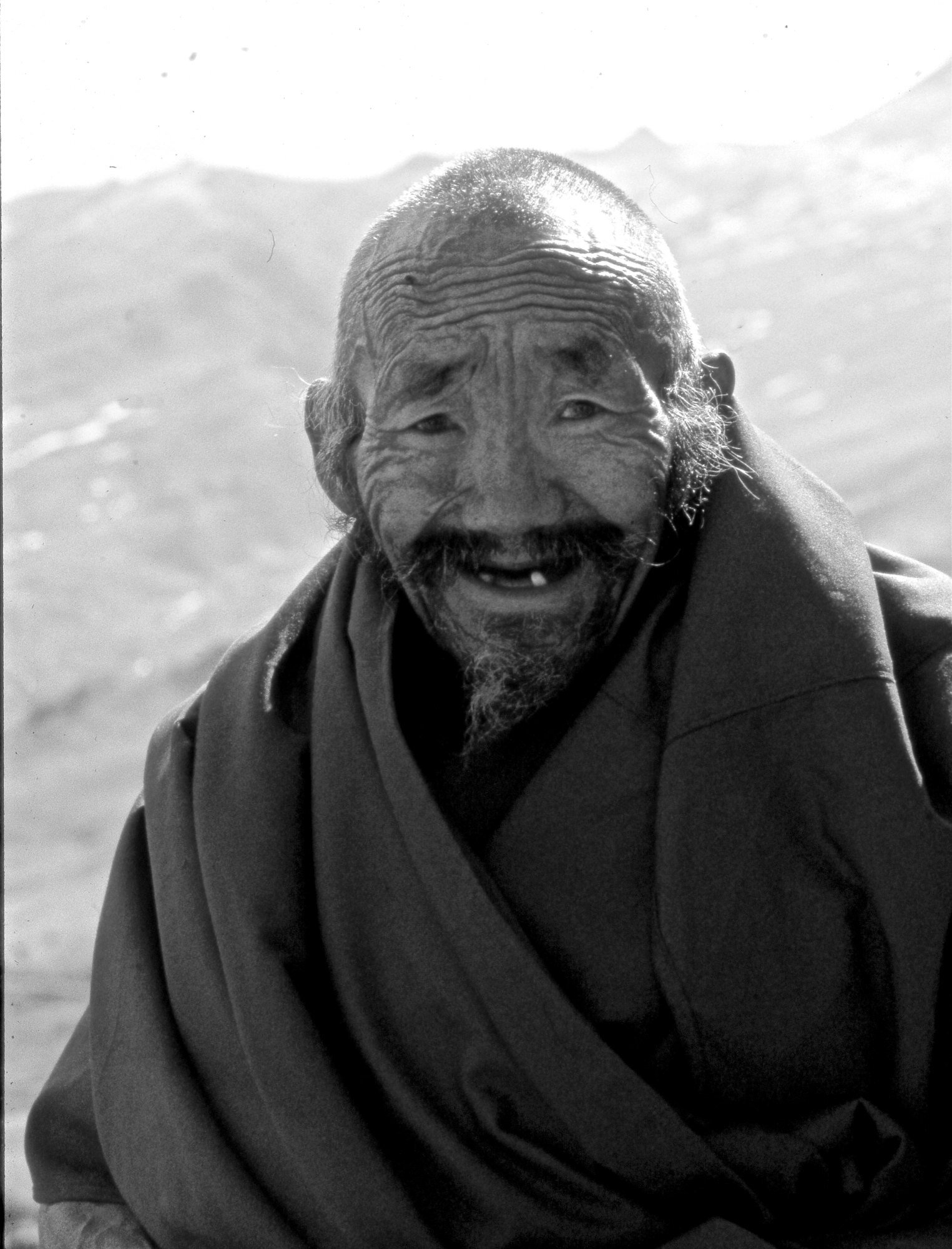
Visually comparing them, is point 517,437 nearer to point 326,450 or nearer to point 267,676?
point 326,450

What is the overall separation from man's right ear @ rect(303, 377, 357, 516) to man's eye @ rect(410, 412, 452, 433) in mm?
224

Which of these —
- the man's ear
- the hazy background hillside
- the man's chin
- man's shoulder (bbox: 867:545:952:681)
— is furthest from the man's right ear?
the hazy background hillside

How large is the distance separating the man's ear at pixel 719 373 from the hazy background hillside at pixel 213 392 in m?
8.64

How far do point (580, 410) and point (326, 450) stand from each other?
1.61ft

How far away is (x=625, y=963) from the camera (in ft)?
7.35

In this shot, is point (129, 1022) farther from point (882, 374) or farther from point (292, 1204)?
point (882, 374)

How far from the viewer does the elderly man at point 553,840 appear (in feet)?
7.09

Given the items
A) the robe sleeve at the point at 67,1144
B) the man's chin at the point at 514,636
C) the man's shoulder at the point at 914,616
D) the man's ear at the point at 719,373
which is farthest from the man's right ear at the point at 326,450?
the robe sleeve at the point at 67,1144

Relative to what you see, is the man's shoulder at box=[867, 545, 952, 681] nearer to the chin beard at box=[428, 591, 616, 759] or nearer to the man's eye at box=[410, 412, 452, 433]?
the chin beard at box=[428, 591, 616, 759]

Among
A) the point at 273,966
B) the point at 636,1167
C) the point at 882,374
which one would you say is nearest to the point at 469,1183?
the point at 636,1167

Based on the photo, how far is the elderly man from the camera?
7.09 feet

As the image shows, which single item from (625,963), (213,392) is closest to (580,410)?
(625,963)

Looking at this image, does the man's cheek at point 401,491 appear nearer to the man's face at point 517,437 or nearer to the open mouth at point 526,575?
the man's face at point 517,437

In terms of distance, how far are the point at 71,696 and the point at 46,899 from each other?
2.17 metres
